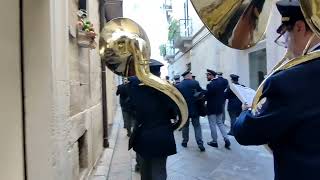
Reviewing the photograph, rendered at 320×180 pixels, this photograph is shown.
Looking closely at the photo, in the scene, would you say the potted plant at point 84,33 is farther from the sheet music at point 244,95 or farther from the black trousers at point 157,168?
the sheet music at point 244,95

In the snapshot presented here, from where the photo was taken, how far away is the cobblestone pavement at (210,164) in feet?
24.4

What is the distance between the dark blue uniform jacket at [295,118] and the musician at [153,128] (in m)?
2.76

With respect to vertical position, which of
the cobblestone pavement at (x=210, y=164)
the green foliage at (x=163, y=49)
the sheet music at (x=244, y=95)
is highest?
the green foliage at (x=163, y=49)

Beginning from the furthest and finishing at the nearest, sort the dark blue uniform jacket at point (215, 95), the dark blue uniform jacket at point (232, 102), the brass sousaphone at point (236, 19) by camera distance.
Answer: the dark blue uniform jacket at point (232, 102) → the dark blue uniform jacket at point (215, 95) → the brass sousaphone at point (236, 19)

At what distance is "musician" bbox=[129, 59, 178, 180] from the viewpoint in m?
4.93

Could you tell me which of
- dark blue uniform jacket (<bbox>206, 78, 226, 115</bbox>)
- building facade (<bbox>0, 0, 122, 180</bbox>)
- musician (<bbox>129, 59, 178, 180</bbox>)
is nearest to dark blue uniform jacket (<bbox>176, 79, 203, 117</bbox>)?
dark blue uniform jacket (<bbox>206, 78, 226, 115</bbox>)

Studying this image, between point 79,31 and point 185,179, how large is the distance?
288 centimetres

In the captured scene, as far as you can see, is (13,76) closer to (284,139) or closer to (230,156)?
(284,139)

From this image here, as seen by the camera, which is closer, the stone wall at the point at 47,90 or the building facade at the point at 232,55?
the stone wall at the point at 47,90

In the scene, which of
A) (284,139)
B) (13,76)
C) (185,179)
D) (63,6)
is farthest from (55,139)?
(185,179)

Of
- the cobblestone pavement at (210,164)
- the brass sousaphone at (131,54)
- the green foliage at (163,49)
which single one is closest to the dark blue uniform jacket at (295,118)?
the brass sousaphone at (131,54)

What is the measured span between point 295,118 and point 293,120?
1 centimetres

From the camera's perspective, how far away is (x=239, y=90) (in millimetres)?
2814

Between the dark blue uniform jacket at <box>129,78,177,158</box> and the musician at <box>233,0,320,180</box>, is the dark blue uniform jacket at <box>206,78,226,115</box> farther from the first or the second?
the musician at <box>233,0,320,180</box>
